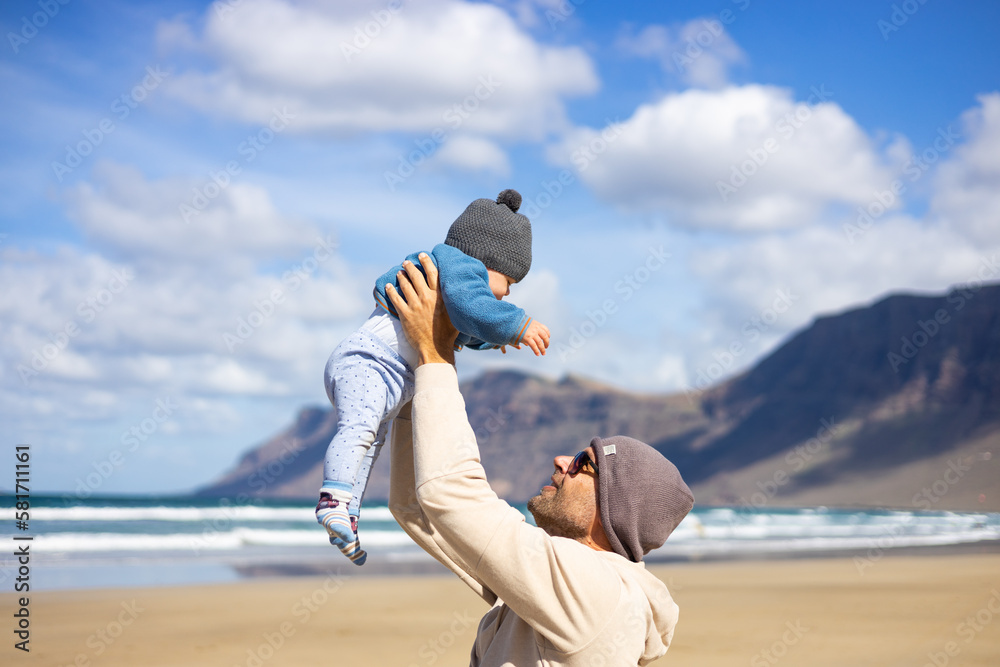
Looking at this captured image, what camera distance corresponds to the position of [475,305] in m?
2.30

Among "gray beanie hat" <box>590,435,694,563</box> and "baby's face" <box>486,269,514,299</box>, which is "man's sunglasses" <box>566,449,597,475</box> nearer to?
"gray beanie hat" <box>590,435,694,563</box>

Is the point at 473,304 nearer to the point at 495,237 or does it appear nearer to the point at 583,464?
the point at 495,237

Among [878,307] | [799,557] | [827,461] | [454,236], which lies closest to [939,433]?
[827,461]

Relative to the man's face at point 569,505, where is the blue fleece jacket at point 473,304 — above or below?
above

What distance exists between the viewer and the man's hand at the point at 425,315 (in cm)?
212

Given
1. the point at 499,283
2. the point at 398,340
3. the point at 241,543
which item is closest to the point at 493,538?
the point at 398,340

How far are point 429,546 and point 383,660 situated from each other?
18.6ft

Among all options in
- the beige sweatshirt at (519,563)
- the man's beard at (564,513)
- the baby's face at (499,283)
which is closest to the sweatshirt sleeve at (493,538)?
the beige sweatshirt at (519,563)

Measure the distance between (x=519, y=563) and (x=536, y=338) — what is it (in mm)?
698

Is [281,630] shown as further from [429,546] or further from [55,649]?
[429,546]

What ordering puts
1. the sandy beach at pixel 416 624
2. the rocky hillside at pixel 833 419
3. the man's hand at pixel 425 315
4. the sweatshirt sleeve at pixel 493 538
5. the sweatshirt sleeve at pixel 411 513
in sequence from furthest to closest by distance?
the rocky hillside at pixel 833 419
the sandy beach at pixel 416 624
the sweatshirt sleeve at pixel 411 513
the man's hand at pixel 425 315
the sweatshirt sleeve at pixel 493 538

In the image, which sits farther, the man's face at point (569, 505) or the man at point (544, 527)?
the man's face at point (569, 505)

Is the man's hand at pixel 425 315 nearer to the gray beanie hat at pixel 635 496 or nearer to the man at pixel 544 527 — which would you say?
the man at pixel 544 527

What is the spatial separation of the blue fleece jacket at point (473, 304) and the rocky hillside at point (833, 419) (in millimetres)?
69767
